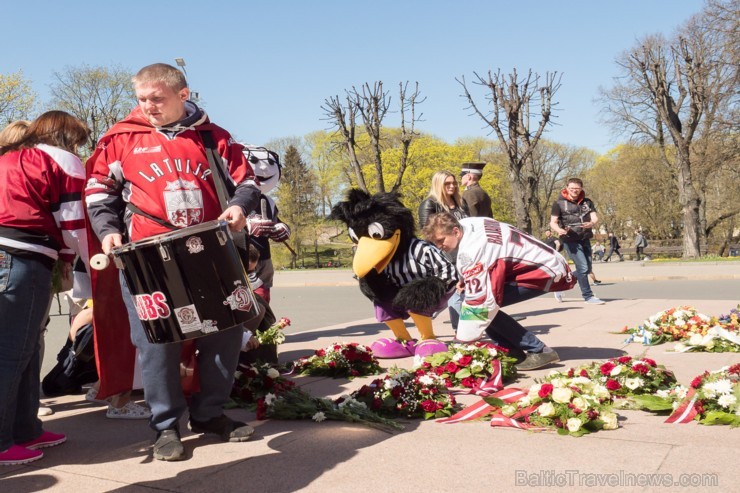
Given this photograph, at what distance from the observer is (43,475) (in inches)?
130

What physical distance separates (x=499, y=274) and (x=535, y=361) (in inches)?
29.9

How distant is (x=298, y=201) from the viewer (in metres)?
51.6

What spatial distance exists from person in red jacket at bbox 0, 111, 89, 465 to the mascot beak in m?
2.83

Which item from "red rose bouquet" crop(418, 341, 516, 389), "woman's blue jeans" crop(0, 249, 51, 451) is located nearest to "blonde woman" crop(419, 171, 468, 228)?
"red rose bouquet" crop(418, 341, 516, 389)

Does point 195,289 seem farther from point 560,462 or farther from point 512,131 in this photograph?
point 512,131

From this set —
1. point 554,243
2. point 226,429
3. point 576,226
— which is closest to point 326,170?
point 554,243

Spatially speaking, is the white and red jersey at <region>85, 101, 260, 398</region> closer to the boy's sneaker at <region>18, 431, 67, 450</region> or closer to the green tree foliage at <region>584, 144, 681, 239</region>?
the boy's sneaker at <region>18, 431, 67, 450</region>

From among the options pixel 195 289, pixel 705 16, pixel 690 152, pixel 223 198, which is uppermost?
pixel 705 16

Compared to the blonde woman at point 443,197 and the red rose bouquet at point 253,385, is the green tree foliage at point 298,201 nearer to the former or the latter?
the blonde woman at point 443,197

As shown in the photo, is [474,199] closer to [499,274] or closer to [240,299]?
[499,274]

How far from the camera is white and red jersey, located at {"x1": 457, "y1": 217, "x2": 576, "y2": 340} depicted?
17.0 ft

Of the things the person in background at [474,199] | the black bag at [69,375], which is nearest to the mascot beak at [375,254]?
the person in background at [474,199]

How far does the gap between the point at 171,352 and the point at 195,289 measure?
455mm

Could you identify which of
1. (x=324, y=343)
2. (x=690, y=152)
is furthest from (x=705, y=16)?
(x=324, y=343)
